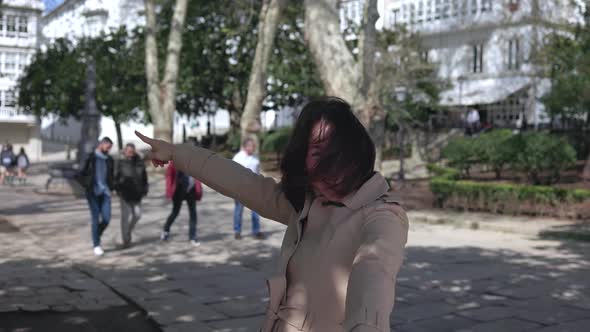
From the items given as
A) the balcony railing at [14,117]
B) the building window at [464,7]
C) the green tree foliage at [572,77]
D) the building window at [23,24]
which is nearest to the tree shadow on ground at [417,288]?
the green tree foliage at [572,77]

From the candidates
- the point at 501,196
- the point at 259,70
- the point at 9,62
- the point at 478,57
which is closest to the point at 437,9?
the point at 478,57

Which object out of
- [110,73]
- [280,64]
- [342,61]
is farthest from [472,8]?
[342,61]

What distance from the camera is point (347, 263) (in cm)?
215

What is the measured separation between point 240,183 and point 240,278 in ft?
19.5

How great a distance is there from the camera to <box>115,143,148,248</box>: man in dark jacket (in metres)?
10.4

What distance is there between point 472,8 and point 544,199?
1022 inches

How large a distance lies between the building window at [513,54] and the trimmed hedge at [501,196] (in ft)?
66.2

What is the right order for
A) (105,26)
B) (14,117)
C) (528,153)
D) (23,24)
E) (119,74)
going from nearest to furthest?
(528,153) < (119,74) < (14,117) < (105,26) < (23,24)

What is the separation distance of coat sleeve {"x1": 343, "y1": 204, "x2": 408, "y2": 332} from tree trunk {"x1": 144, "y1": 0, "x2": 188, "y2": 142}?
71.6 feet

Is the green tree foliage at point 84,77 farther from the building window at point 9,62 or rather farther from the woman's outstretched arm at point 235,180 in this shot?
the woman's outstretched arm at point 235,180

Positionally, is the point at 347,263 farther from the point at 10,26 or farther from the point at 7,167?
the point at 10,26

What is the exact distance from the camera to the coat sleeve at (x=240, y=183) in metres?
2.52

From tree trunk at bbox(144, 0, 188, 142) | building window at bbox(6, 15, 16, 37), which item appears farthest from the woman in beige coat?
building window at bbox(6, 15, 16, 37)

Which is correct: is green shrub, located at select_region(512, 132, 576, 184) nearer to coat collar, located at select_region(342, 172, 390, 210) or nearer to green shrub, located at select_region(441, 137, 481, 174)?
green shrub, located at select_region(441, 137, 481, 174)
